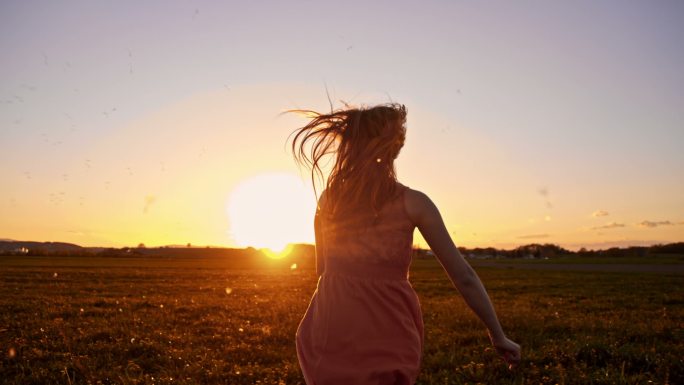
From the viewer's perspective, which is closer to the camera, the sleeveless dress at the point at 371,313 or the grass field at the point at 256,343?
the sleeveless dress at the point at 371,313

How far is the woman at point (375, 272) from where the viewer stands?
256 centimetres

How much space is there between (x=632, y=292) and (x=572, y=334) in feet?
45.7

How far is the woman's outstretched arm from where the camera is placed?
8.30 feet

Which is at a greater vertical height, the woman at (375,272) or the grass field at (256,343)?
the woman at (375,272)

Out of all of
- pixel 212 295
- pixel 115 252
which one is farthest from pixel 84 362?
pixel 115 252

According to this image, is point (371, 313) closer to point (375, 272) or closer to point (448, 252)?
point (375, 272)

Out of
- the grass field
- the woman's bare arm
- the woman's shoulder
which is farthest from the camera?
the grass field

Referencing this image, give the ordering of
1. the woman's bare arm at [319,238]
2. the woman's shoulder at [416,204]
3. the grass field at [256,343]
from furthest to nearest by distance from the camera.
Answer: the grass field at [256,343], the woman's bare arm at [319,238], the woman's shoulder at [416,204]

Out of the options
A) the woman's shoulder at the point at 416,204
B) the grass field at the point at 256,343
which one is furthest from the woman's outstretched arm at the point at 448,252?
the grass field at the point at 256,343

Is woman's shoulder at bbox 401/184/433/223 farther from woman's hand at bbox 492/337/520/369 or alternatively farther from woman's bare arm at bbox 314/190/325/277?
woman's hand at bbox 492/337/520/369

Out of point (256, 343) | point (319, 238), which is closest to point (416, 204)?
point (319, 238)

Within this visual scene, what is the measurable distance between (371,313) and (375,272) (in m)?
0.20

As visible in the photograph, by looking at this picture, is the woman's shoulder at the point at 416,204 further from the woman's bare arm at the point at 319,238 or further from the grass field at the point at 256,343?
the grass field at the point at 256,343

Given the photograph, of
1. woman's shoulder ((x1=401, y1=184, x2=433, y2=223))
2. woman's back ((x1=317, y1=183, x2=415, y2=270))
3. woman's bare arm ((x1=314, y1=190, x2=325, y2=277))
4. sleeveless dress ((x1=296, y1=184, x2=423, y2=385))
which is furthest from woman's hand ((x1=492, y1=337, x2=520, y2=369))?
woman's bare arm ((x1=314, y1=190, x2=325, y2=277))
